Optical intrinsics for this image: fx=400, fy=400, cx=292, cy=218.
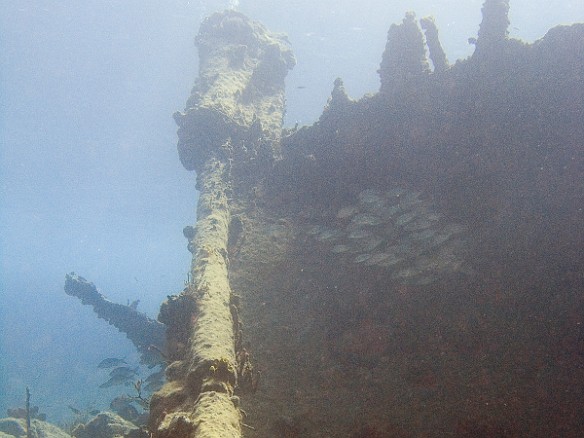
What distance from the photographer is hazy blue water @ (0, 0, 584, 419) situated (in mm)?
23547

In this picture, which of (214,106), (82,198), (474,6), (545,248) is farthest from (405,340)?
(82,198)

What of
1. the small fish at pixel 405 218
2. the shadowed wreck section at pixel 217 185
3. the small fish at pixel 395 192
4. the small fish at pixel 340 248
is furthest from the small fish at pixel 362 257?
the shadowed wreck section at pixel 217 185

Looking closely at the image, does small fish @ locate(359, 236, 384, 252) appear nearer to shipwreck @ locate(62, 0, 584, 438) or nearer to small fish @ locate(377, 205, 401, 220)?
shipwreck @ locate(62, 0, 584, 438)

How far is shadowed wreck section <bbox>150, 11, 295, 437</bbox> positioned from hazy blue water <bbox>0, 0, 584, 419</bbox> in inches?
379

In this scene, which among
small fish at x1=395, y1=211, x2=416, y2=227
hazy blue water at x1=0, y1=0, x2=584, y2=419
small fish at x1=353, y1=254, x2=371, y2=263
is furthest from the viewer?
hazy blue water at x1=0, y1=0, x2=584, y2=419

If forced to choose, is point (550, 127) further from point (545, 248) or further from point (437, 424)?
point (437, 424)

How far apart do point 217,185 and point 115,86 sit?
23.4 metres

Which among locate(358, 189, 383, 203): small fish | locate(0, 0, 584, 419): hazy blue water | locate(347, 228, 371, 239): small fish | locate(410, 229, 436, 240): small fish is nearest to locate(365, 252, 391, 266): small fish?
locate(347, 228, 371, 239): small fish

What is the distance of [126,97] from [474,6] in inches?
960

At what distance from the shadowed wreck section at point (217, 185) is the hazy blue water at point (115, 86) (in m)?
9.62

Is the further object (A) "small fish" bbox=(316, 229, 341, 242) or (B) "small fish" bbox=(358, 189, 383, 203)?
(B) "small fish" bbox=(358, 189, 383, 203)

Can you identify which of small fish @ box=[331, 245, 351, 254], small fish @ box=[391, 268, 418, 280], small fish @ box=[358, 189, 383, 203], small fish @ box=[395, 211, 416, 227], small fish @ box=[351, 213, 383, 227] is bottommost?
small fish @ box=[391, 268, 418, 280]

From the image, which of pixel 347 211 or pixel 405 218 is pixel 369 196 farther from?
pixel 405 218

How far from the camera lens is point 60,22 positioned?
22984 millimetres
